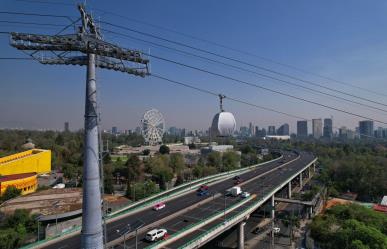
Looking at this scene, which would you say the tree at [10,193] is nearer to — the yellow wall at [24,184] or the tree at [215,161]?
the yellow wall at [24,184]

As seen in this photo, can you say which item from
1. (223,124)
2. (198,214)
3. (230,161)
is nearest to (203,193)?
(223,124)

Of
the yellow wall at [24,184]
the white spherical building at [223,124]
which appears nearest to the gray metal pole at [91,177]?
the white spherical building at [223,124]

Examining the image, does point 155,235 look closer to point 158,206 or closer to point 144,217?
point 144,217

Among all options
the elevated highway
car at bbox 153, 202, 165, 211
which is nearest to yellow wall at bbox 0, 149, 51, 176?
the elevated highway

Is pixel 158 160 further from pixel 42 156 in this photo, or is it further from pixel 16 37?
pixel 16 37

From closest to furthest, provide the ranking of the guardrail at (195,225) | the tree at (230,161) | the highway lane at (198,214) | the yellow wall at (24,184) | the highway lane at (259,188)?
the guardrail at (195,225), the highway lane at (259,188), the highway lane at (198,214), the yellow wall at (24,184), the tree at (230,161)

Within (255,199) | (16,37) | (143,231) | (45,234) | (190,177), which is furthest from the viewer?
(190,177)

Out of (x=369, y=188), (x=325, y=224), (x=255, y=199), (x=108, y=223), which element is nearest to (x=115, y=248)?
(x=108, y=223)
